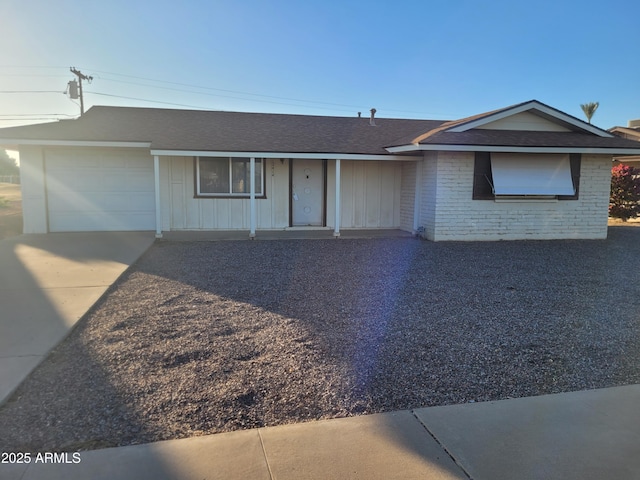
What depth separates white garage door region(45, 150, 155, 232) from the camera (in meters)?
13.4

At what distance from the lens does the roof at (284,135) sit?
12.2m

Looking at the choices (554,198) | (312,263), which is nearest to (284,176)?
(312,263)

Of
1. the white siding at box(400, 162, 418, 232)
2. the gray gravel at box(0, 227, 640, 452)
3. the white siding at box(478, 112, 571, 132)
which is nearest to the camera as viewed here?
the gray gravel at box(0, 227, 640, 452)

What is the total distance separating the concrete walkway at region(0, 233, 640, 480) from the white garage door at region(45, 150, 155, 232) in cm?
1015

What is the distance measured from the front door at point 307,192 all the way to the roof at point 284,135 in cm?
95

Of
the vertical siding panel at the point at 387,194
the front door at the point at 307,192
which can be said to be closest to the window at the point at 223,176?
the front door at the point at 307,192

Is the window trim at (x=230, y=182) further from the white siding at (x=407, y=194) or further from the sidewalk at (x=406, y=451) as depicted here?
the sidewalk at (x=406, y=451)

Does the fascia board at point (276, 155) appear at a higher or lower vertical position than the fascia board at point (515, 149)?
lower

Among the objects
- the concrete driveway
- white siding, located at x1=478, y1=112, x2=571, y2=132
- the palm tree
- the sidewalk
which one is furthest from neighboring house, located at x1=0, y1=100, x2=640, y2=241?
the palm tree

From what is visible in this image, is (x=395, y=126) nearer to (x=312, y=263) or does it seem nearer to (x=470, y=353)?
(x=312, y=263)

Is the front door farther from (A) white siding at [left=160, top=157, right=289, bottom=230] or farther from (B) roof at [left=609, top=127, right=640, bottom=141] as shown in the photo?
(B) roof at [left=609, top=127, right=640, bottom=141]

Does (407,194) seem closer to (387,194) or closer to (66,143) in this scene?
(387,194)

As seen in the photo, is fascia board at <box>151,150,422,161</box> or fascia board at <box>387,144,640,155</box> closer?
fascia board at <box>387,144,640,155</box>

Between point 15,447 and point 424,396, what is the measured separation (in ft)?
9.66
